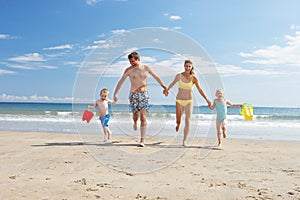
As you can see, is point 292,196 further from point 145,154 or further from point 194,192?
point 145,154

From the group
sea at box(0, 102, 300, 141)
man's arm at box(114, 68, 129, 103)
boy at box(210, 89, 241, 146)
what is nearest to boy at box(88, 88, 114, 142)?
sea at box(0, 102, 300, 141)

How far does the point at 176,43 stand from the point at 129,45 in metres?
0.99

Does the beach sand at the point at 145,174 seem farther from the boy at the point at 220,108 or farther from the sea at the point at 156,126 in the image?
the sea at the point at 156,126

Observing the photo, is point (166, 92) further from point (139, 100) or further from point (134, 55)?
point (134, 55)

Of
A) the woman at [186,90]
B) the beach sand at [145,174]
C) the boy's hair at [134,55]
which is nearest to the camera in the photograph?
the beach sand at [145,174]

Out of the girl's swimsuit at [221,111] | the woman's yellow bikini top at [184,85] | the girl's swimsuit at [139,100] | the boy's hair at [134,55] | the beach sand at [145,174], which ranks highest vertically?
the boy's hair at [134,55]

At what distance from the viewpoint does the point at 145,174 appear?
5.02 metres

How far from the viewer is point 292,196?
3.92 metres

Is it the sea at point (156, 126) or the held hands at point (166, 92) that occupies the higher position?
the held hands at point (166, 92)

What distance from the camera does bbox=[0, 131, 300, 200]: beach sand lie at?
13.0 feet

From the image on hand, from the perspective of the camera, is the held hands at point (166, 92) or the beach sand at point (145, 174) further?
the held hands at point (166, 92)

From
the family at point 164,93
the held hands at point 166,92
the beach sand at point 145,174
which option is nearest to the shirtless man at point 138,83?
the family at point 164,93

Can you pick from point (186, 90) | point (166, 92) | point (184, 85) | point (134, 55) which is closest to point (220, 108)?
point (186, 90)

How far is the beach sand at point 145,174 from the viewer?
3973 millimetres
